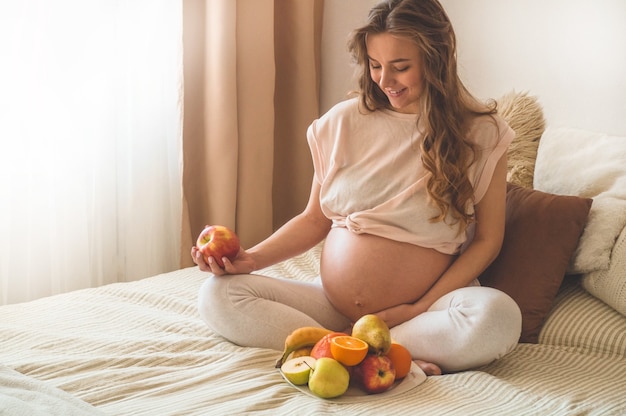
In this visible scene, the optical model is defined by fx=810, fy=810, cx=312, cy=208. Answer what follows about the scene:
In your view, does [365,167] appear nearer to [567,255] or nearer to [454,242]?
[454,242]

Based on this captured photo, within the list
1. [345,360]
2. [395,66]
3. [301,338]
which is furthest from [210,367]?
[395,66]

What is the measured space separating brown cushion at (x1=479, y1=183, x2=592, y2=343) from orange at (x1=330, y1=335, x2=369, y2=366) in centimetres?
55

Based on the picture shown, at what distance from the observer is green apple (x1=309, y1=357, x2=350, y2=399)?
1454 mm

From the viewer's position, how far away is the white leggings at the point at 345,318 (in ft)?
5.30

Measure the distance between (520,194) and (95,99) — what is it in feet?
4.33

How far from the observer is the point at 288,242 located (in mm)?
1938

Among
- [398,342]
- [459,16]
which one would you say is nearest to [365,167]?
[398,342]

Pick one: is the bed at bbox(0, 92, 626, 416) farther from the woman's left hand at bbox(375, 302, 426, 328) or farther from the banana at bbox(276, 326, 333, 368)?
the woman's left hand at bbox(375, 302, 426, 328)

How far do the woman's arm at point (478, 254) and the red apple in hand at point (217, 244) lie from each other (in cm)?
36

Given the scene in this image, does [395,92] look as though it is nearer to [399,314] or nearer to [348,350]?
[399,314]

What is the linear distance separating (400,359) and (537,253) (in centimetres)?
53

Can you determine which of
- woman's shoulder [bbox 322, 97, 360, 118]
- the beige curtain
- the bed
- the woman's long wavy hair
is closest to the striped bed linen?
the bed

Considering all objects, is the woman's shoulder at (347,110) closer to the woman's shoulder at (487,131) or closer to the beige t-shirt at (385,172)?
the beige t-shirt at (385,172)

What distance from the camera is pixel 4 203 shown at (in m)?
2.35
